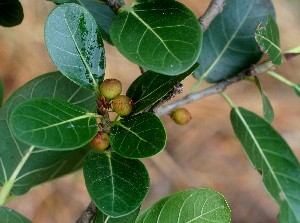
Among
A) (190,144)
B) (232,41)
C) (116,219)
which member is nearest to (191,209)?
(116,219)

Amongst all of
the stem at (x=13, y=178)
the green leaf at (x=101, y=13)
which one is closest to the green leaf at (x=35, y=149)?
the stem at (x=13, y=178)

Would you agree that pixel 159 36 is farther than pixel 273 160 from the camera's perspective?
No

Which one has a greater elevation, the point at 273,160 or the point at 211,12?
the point at 211,12

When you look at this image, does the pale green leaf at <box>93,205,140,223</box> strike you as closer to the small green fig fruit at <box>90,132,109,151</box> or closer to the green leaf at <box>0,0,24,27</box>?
the small green fig fruit at <box>90,132,109,151</box>

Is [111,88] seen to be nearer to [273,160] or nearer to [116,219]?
[116,219]

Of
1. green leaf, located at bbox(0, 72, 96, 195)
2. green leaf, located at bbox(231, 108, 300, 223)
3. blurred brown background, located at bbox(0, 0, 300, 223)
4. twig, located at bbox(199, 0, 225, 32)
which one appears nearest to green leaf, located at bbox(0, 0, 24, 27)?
green leaf, located at bbox(0, 72, 96, 195)

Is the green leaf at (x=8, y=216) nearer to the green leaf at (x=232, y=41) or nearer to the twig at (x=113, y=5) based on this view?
the twig at (x=113, y=5)

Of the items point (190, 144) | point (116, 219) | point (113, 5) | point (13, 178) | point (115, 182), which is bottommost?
point (190, 144)
